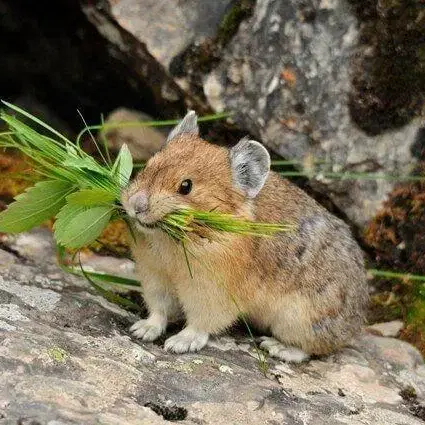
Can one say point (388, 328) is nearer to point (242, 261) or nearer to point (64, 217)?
point (242, 261)

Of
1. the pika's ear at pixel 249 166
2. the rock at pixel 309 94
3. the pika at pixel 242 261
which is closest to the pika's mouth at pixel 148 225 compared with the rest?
the pika at pixel 242 261

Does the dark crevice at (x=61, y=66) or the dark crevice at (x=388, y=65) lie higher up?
the dark crevice at (x=388, y=65)

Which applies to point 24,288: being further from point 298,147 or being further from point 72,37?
point 72,37

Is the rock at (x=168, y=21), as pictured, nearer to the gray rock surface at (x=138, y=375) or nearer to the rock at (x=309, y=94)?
the rock at (x=309, y=94)

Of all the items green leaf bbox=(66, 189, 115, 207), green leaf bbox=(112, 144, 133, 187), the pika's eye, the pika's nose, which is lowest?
green leaf bbox=(66, 189, 115, 207)

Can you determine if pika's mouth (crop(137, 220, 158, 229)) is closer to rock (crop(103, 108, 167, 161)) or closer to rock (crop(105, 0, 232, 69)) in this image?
rock (crop(105, 0, 232, 69))

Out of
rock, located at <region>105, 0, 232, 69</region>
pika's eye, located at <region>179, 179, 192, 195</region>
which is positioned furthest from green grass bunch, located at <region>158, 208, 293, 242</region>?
rock, located at <region>105, 0, 232, 69</region>
